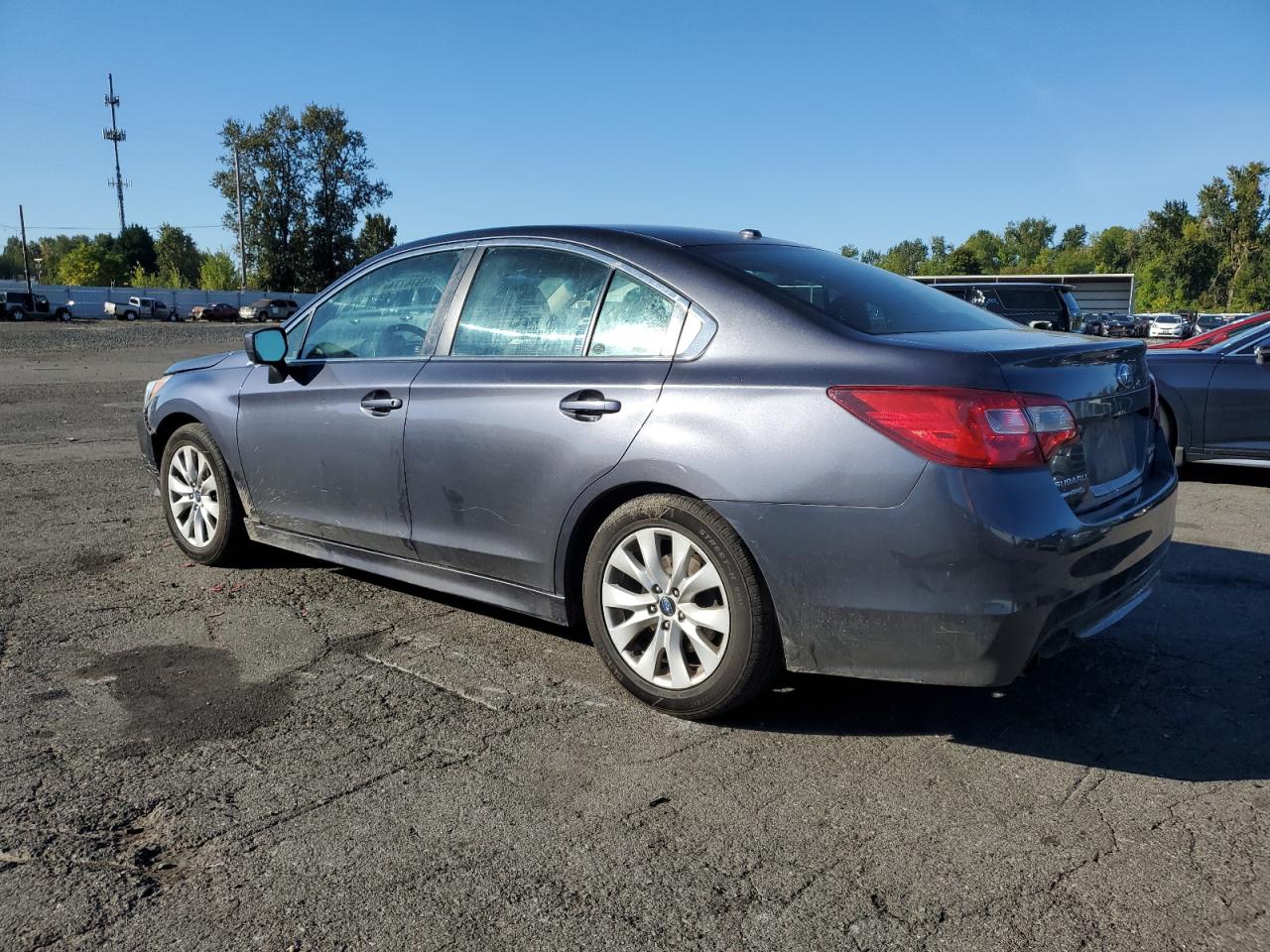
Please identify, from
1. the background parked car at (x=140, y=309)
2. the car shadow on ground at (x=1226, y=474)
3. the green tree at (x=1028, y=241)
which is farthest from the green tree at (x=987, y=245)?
the car shadow on ground at (x=1226, y=474)

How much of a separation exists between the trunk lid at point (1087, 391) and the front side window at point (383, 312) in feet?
6.91

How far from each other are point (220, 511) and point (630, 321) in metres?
2.70

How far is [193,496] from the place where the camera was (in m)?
5.38

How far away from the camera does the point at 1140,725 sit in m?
3.36

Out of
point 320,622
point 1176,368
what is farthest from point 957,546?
point 1176,368

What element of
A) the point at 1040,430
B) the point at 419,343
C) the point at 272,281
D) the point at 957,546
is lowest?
the point at 957,546

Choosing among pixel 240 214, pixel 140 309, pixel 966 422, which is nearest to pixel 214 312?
pixel 140 309

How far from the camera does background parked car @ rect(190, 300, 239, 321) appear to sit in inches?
2702

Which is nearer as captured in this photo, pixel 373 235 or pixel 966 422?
pixel 966 422

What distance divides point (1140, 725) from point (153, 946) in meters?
2.95

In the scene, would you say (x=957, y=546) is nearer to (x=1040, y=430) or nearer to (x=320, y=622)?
(x=1040, y=430)

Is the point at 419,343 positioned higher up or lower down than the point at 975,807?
higher up

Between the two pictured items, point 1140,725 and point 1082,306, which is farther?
point 1082,306

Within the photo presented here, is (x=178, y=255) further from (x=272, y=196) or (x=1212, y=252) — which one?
(x=1212, y=252)
